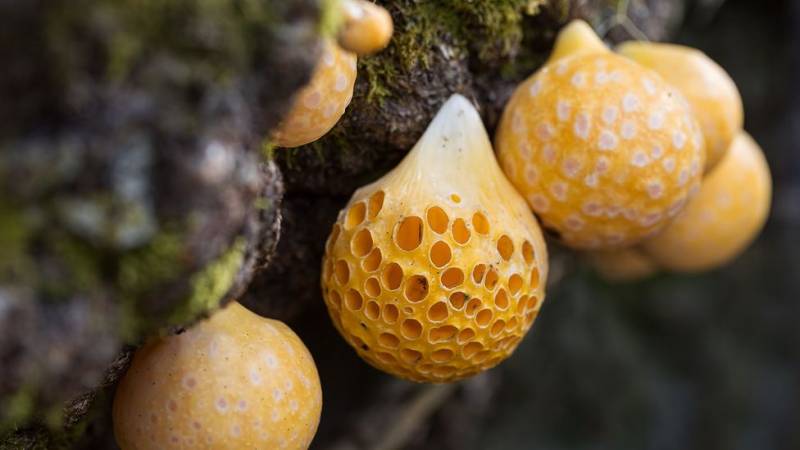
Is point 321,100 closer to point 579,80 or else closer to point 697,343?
point 579,80

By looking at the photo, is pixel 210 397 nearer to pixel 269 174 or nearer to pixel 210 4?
pixel 269 174

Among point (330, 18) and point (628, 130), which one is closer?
point (330, 18)

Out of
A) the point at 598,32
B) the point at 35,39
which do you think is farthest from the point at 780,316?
the point at 35,39

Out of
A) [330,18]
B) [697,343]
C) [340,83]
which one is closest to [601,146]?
[340,83]

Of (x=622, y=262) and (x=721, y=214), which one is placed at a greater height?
(x=721, y=214)

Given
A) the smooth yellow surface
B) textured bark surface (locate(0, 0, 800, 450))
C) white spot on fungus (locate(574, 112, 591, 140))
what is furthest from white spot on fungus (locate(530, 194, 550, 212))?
textured bark surface (locate(0, 0, 800, 450))

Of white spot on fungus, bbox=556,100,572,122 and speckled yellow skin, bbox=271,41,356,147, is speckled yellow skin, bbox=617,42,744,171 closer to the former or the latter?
white spot on fungus, bbox=556,100,572,122
